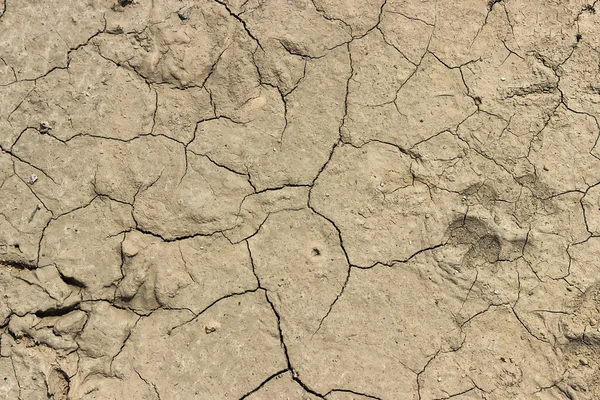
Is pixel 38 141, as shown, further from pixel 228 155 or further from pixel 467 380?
pixel 467 380

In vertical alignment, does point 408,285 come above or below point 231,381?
above

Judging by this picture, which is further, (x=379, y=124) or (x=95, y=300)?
(x=379, y=124)

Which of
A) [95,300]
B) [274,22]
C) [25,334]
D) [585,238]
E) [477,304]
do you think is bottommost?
[25,334]

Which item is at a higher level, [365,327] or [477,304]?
[477,304]

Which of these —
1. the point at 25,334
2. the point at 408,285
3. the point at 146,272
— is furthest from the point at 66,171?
the point at 408,285

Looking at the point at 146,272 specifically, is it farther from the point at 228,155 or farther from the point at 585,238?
the point at 585,238

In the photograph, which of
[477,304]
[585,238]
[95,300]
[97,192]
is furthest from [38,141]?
[585,238]
